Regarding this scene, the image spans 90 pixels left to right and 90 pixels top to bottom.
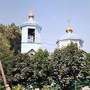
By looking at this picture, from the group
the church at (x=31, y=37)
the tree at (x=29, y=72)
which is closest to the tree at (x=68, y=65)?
the tree at (x=29, y=72)

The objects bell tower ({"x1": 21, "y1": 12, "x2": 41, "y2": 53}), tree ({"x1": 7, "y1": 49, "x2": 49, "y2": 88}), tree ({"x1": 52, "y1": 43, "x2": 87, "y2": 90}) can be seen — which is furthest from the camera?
bell tower ({"x1": 21, "y1": 12, "x2": 41, "y2": 53})

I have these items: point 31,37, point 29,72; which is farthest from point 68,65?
point 31,37

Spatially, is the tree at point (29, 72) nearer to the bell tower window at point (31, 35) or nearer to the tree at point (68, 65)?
the tree at point (68, 65)

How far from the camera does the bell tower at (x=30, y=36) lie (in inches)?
2122

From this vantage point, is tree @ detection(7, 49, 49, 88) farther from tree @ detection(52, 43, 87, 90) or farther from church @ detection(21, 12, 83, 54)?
church @ detection(21, 12, 83, 54)

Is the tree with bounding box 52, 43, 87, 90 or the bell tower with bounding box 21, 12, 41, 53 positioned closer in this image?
the tree with bounding box 52, 43, 87, 90

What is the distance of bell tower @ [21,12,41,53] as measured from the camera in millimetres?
53906

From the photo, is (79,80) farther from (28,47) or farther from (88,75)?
(28,47)

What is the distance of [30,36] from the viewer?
55938mm

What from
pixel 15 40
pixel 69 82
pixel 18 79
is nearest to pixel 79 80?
pixel 69 82

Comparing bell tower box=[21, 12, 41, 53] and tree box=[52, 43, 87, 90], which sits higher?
bell tower box=[21, 12, 41, 53]

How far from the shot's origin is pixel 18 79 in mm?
29484

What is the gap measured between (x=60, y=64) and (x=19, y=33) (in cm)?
3033

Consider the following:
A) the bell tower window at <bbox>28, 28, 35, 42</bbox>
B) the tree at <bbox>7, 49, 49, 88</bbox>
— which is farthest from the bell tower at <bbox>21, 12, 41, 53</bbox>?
the tree at <bbox>7, 49, 49, 88</bbox>
